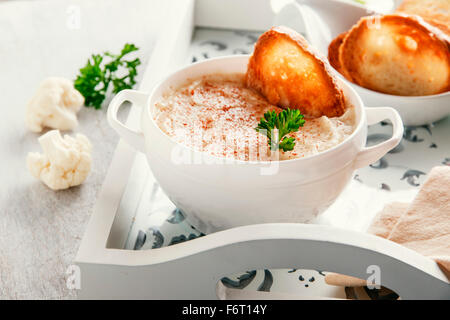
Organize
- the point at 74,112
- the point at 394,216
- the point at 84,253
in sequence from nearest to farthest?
1. the point at 84,253
2. the point at 394,216
3. the point at 74,112

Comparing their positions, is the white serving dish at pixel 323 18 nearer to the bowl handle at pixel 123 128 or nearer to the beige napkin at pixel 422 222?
the beige napkin at pixel 422 222

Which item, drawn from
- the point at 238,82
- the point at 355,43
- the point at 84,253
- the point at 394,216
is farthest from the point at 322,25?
the point at 84,253

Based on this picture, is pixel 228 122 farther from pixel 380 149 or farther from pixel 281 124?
pixel 380 149

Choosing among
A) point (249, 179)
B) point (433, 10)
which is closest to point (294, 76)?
point (249, 179)

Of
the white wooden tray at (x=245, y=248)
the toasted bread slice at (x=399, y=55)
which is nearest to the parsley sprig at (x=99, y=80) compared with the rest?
the white wooden tray at (x=245, y=248)

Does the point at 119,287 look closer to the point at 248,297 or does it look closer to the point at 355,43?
the point at 248,297

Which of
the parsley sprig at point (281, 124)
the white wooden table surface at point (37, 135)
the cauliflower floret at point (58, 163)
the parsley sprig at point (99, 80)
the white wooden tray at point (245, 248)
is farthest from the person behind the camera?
the parsley sprig at point (99, 80)
